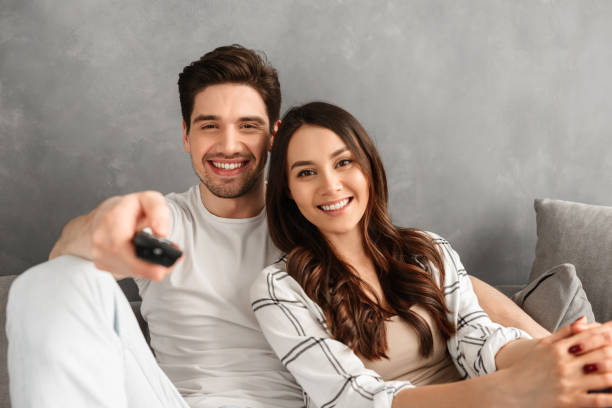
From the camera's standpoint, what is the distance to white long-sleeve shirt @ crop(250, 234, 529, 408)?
1.12m

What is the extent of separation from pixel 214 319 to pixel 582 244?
121 centimetres

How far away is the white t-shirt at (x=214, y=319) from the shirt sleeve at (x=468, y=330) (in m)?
0.44

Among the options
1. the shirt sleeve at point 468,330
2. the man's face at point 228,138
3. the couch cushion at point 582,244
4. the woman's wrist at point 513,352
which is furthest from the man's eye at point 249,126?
the couch cushion at point 582,244

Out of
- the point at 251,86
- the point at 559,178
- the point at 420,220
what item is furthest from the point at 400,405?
the point at 559,178

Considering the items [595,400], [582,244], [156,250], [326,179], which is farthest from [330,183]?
[582,244]

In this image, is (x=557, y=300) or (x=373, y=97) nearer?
(x=557, y=300)

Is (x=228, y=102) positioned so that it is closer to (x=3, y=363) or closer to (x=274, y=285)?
(x=274, y=285)

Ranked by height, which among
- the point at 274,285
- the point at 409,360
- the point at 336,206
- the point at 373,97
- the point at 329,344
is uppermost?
the point at 373,97

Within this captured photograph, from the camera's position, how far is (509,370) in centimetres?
102

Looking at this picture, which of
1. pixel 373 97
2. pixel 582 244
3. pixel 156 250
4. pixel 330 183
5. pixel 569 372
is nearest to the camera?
pixel 156 250

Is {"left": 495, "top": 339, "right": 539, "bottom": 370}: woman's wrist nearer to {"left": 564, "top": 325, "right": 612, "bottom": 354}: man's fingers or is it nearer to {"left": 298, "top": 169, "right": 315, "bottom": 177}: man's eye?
{"left": 564, "top": 325, "right": 612, "bottom": 354}: man's fingers

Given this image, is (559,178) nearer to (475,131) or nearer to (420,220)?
(475,131)

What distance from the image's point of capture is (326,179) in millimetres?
1273

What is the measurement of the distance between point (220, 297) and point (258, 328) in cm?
13
